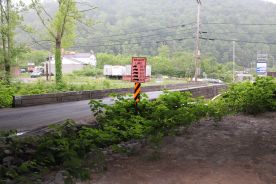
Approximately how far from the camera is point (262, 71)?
3772 cm

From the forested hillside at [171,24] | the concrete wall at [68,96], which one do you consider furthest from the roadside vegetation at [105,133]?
the forested hillside at [171,24]

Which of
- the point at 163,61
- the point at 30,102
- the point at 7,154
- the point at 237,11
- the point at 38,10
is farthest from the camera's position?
the point at 163,61

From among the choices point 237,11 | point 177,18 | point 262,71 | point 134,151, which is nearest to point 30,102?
point 134,151

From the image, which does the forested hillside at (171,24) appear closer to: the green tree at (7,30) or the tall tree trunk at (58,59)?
the tall tree trunk at (58,59)

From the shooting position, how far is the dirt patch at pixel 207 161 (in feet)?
18.4

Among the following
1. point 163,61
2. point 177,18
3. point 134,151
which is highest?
point 177,18

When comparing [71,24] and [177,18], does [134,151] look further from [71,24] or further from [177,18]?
[177,18]

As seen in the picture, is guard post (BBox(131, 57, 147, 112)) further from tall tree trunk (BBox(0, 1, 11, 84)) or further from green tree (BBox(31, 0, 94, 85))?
green tree (BBox(31, 0, 94, 85))

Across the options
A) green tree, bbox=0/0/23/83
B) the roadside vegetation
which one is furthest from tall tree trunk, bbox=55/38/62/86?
A: the roadside vegetation

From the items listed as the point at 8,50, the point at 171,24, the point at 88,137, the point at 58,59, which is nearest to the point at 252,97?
the point at 88,137

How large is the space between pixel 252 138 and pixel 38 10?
26.0 meters

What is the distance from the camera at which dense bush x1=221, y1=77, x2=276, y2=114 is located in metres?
12.6

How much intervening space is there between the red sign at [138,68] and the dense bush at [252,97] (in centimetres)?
443

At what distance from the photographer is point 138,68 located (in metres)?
10.6
